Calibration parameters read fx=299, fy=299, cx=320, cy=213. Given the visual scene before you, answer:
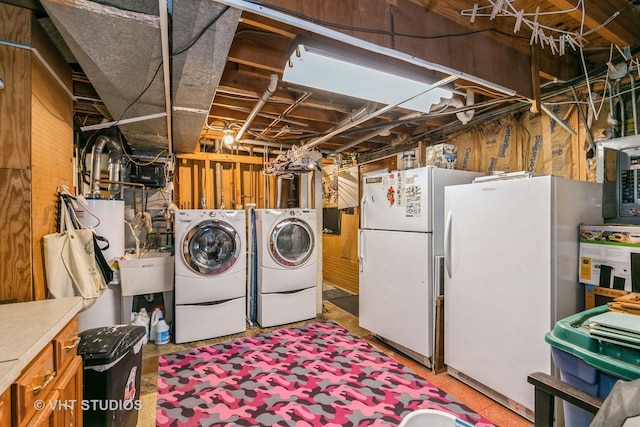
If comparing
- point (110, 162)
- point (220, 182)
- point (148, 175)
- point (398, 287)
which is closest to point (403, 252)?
point (398, 287)

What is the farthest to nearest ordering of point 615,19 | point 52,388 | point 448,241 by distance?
point 448,241 → point 615,19 → point 52,388

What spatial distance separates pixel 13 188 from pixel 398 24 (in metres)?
2.23

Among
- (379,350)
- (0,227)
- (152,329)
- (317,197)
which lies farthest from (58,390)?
(317,197)

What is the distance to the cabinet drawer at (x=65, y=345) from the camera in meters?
1.23

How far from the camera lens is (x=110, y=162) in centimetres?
350

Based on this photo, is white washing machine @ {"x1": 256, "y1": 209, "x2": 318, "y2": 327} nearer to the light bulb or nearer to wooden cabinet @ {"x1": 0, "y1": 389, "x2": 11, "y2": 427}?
the light bulb

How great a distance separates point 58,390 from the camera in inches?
47.3

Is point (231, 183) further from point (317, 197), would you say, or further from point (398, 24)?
point (398, 24)

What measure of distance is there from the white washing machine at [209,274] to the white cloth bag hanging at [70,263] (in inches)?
43.5

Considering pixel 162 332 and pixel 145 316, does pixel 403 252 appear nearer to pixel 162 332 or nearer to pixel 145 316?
pixel 162 332

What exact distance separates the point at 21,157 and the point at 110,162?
2110 mm

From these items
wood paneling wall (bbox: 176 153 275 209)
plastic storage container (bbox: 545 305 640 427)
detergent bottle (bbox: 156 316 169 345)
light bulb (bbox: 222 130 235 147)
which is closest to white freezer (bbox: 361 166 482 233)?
plastic storage container (bbox: 545 305 640 427)

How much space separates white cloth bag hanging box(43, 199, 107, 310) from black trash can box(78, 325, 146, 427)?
31 cm

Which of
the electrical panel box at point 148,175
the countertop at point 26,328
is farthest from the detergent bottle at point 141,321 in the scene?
the countertop at point 26,328
